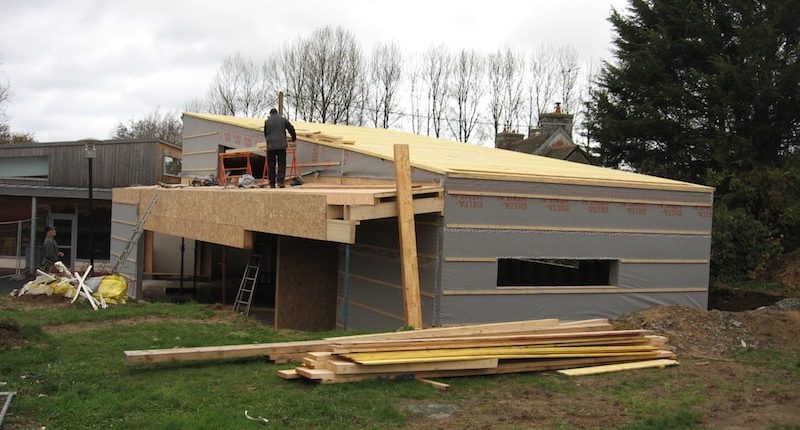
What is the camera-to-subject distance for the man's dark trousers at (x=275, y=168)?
14969 mm

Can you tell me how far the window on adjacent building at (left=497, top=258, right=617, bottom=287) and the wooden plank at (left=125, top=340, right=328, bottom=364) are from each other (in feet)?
26.0

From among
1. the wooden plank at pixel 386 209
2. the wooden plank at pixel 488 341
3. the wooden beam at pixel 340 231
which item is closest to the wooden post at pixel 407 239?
the wooden plank at pixel 386 209

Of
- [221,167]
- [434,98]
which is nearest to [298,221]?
[221,167]

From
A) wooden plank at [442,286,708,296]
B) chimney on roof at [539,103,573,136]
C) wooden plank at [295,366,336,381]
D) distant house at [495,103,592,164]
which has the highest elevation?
chimney on roof at [539,103,573,136]

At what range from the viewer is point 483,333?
9.07 meters

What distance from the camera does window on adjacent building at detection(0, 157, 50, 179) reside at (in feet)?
90.0

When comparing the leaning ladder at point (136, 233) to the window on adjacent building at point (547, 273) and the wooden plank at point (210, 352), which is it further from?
the wooden plank at point (210, 352)

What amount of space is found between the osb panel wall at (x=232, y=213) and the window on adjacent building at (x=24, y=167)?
395 inches

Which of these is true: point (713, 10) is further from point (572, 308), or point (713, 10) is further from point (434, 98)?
point (434, 98)

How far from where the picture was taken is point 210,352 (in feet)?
26.6

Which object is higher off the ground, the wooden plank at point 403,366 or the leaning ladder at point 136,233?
the leaning ladder at point 136,233

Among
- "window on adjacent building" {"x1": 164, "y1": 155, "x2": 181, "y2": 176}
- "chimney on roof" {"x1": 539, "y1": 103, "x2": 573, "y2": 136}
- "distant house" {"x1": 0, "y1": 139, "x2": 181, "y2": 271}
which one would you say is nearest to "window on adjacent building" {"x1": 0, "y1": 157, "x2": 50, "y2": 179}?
"distant house" {"x1": 0, "y1": 139, "x2": 181, "y2": 271}

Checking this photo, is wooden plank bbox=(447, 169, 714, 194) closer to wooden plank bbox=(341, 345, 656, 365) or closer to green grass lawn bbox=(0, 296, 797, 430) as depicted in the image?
wooden plank bbox=(341, 345, 656, 365)

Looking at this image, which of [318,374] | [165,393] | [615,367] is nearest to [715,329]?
[615,367]
